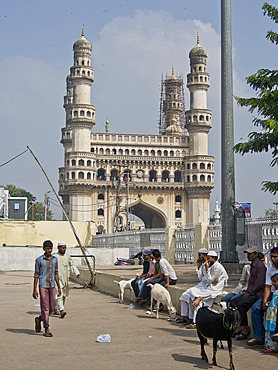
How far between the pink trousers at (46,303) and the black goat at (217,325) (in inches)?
91.3

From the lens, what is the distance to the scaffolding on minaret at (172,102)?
8269 cm

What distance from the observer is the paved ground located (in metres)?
5.66

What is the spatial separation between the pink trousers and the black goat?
2.32 metres

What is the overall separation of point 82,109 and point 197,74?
14.9 metres

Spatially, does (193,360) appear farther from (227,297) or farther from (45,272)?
(45,272)

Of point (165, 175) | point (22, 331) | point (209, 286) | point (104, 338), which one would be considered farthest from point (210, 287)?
point (165, 175)

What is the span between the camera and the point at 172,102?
82.6 meters

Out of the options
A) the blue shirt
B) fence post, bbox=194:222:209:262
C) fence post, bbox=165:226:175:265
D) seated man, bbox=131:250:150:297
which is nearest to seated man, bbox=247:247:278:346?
the blue shirt

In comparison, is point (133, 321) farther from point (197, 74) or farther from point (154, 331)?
point (197, 74)

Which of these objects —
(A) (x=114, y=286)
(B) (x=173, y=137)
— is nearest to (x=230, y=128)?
(A) (x=114, y=286)

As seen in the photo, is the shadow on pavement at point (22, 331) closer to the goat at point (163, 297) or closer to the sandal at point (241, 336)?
the goat at point (163, 297)

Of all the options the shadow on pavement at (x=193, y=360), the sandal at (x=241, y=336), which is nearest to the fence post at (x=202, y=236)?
the sandal at (x=241, y=336)

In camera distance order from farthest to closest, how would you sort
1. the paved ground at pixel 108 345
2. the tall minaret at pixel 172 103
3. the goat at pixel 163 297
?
the tall minaret at pixel 172 103 → the goat at pixel 163 297 → the paved ground at pixel 108 345

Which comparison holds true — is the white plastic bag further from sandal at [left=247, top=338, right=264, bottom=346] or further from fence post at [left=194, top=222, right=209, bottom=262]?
fence post at [left=194, top=222, right=209, bottom=262]
